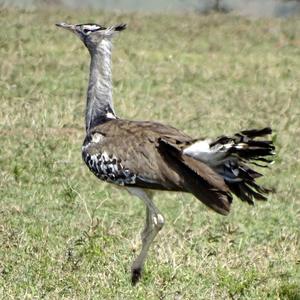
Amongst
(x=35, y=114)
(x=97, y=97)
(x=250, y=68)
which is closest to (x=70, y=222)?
(x=97, y=97)

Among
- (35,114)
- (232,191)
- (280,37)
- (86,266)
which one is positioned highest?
(232,191)

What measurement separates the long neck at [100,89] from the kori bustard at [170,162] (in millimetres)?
81

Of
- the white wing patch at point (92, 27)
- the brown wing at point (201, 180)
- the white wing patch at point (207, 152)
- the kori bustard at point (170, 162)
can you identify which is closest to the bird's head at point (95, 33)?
the white wing patch at point (92, 27)

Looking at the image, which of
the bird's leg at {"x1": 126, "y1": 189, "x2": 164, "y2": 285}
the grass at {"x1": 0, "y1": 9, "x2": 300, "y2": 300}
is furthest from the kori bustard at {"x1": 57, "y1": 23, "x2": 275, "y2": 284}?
the grass at {"x1": 0, "y1": 9, "x2": 300, "y2": 300}

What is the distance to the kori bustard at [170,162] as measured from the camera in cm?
511

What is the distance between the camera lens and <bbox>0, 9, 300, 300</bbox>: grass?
A: 18.2 ft

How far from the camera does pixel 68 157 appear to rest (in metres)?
8.68

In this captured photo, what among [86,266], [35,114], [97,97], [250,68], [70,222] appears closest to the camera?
[86,266]

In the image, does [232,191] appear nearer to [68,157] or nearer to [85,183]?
[85,183]

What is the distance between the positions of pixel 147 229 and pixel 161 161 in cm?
53

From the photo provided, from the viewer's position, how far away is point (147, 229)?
567 centimetres

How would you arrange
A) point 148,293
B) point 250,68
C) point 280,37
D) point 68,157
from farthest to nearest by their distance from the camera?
1. point 280,37
2. point 250,68
3. point 68,157
4. point 148,293

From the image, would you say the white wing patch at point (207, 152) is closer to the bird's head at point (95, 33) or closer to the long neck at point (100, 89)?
the long neck at point (100, 89)

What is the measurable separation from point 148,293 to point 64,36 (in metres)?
10.8
